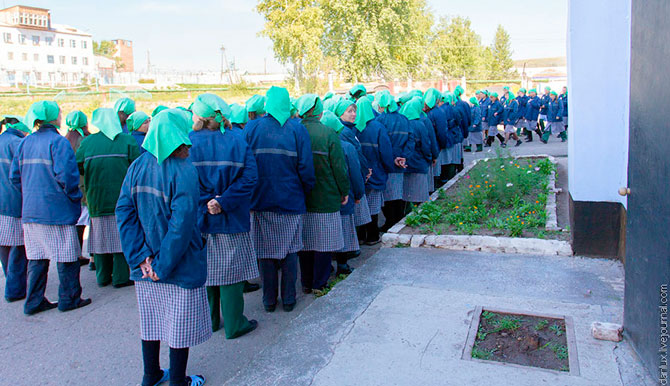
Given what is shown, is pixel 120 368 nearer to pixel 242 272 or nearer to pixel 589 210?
pixel 242 272

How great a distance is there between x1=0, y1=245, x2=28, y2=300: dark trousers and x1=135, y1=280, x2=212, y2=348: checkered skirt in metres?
2.85

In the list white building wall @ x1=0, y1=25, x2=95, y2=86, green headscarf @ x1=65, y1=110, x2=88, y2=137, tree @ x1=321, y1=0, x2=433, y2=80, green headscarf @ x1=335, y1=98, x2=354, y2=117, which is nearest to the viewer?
green headscarf @ x1=335, y1=98, x2=354, y2=117

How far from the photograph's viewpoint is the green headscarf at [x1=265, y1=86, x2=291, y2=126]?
4.98 meters

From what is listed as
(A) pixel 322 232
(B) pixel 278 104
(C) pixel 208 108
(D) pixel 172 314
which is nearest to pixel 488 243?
(A) pixel 322 232

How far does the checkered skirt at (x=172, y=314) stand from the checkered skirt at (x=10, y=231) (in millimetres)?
2738

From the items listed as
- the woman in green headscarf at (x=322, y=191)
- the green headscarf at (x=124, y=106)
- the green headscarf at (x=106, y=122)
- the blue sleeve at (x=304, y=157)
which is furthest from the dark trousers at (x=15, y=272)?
the blue sleeve at (x=304, y=157)

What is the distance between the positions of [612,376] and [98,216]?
5.06 meters

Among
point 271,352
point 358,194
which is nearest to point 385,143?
point 358,194

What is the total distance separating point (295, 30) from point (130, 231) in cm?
3563

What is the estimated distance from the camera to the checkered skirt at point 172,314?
11.5ft

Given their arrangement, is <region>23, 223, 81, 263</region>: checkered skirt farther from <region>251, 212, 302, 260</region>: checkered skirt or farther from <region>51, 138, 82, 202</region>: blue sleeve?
<region>251, 212, 302, 260</region>: checkered skirt

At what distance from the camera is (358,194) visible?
5.96 m

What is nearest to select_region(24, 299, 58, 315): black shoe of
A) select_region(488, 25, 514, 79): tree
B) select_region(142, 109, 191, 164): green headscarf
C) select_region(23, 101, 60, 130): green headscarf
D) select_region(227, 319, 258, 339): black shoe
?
select_region(23, 101, 60, 130): green headscarf

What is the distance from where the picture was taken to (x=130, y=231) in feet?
11.3
